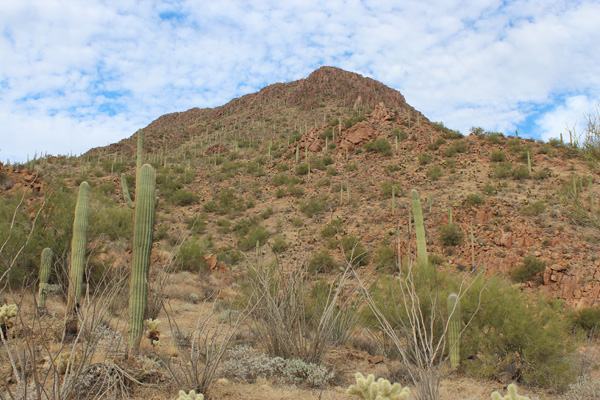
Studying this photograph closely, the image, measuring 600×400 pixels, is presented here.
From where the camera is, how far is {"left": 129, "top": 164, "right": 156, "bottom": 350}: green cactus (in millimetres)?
5266

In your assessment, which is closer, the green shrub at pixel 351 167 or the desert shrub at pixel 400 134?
the green shrub at pixel 351 167

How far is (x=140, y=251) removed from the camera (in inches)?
215

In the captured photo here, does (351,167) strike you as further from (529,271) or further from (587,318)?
(587,318)

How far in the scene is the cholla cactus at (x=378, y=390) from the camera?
2953 millimetres

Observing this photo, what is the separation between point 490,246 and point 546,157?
11912 mm

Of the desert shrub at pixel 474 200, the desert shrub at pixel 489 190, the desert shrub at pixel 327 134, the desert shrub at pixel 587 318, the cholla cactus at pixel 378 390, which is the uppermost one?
the desert shrub at pixel 327 134

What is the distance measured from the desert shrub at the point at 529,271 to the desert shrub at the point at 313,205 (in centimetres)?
1113

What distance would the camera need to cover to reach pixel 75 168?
32125 millimetres

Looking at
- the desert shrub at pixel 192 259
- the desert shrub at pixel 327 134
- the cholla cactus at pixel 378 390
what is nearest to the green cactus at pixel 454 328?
the cholla cactus at pixel 378 390

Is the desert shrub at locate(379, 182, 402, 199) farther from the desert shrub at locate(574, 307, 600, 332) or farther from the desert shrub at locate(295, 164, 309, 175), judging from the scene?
the desert shrub at locate(574, 307, 600, 332)

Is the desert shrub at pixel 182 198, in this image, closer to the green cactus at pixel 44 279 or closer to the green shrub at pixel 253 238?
the green shrub at pixel 253 238

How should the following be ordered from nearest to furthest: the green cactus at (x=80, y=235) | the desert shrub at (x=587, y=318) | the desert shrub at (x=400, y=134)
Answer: the green cactus at (x=80, y=235), the desert shrub at (x=587, y=318), the desert shrub at (x=400, y=134)

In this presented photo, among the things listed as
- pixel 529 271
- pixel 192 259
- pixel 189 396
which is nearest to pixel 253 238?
pixel 192 259

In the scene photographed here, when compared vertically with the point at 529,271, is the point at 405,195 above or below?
above
